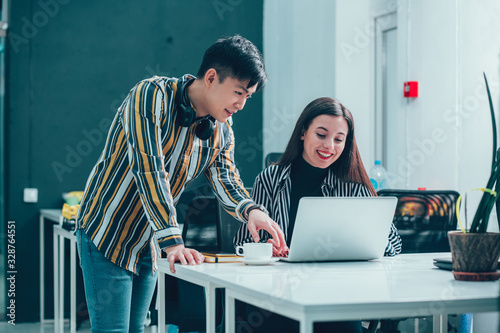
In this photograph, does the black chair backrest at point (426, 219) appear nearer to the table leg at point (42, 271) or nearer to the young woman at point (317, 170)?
the young woman at point (317, 170)

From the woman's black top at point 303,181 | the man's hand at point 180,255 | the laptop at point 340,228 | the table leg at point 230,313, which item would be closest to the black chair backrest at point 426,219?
the woman's black top at point 303,181

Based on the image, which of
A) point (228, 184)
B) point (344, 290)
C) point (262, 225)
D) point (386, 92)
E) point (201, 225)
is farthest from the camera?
point (386, 92)

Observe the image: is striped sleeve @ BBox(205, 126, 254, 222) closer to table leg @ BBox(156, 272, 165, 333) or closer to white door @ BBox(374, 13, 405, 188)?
table leg @ BBox(156, 272, 165, 333)

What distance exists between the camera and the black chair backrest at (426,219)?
2686 millimetres

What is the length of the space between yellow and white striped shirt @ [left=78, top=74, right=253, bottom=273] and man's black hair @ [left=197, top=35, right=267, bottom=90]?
5.7 inches

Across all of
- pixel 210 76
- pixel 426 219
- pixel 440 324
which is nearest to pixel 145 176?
pixel 210 76

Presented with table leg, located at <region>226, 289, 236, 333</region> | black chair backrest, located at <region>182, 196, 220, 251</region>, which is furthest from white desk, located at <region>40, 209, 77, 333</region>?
table leg, located at <region>226, 289, 236, 333</region>

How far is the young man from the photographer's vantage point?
5.33ft

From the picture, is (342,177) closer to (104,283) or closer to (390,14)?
(104,283)

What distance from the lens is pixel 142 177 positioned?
63.4 inches

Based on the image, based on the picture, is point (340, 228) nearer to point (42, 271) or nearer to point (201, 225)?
point (201, 225)

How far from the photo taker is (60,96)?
14.5ft

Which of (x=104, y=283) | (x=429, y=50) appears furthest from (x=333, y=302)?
(x=429, y=50)

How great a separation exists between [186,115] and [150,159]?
0.64ft
